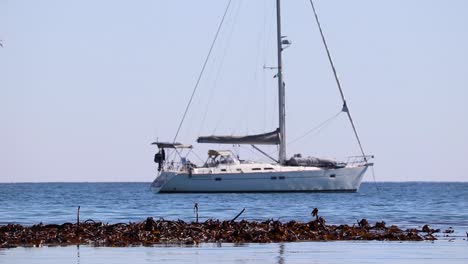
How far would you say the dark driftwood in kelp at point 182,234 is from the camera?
34438 mm

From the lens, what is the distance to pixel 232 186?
94438 millimetres

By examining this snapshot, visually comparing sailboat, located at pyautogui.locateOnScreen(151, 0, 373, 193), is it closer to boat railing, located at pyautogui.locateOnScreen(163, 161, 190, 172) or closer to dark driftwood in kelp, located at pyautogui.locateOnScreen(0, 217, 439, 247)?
boat railing, located at pyautogui.locateOnScreen(163, 161, 190, 172)

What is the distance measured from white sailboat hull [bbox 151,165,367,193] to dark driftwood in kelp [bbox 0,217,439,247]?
55.4 meters

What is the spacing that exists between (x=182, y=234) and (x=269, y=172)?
58.7m

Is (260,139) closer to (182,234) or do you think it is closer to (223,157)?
(223,157)

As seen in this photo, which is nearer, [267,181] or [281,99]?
[281,99]

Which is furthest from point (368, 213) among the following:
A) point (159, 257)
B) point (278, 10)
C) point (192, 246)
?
point (278, 10)

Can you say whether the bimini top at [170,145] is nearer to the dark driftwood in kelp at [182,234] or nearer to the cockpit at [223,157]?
the cockpit at [223,157]

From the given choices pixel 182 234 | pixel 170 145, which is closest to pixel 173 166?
pixel 170 145

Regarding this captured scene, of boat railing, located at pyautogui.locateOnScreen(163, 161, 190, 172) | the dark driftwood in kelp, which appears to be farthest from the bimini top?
the dark driftwood in kelp

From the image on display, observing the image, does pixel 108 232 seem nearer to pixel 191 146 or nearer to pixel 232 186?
pixel 232 186

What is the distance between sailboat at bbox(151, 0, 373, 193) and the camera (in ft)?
308

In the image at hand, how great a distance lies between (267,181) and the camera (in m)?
94.4

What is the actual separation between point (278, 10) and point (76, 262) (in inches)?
2733
